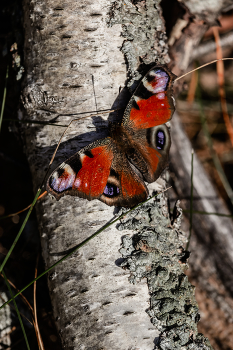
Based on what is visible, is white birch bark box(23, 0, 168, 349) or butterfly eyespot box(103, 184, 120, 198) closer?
white birch bark box(23, 0, 168, 349)

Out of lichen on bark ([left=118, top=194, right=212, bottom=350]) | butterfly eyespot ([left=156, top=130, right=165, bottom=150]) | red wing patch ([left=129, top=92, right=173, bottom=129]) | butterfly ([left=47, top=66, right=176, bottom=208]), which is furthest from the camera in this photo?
butterfly eyespot ([left=156, top=130, right=165, bottom=150])

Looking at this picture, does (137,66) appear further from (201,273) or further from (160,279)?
(201,273)

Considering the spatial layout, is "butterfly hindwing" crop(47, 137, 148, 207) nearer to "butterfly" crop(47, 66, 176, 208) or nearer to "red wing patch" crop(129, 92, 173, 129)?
"butterfly" crop(47, 66, 176, 208)

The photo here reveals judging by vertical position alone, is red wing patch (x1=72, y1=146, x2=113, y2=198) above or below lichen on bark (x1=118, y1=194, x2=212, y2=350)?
above

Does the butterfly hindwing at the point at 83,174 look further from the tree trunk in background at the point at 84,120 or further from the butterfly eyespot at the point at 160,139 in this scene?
the butterfly eyespot at the point at 160,139

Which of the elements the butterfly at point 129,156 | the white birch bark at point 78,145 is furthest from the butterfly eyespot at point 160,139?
the white birch bark at point 78,145

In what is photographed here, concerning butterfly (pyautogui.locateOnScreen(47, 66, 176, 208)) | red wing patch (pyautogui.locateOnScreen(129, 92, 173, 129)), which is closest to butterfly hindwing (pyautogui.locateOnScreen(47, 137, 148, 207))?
butterfly (pyautogui.locateOnScreen(47, 66, 176, 208))

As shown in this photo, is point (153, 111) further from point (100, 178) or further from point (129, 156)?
point (100, 178)

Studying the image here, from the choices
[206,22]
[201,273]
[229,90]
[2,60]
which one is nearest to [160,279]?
[201,273]
